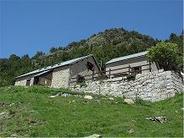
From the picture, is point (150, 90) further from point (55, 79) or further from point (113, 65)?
point (55, 79)

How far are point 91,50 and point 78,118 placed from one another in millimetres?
76024

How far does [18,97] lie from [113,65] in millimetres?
25371

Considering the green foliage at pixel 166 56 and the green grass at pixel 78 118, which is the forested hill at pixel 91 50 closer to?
the green foliage at pixel 166 56

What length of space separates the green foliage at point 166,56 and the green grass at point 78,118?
9.81 m

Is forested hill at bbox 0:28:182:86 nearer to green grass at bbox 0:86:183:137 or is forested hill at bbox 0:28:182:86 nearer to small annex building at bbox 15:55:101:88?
small annex building at bbox 15:55:101:88

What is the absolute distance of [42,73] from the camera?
5959cm

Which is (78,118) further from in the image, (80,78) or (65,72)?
(65,72)

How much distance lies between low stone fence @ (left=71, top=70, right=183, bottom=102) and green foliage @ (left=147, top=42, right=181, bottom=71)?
107 inches

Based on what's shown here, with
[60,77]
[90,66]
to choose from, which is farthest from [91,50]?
[60,77]

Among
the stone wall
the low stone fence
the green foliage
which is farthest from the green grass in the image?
the stone wall

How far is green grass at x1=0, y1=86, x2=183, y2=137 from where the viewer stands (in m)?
22.2

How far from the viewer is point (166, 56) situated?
43.0 m

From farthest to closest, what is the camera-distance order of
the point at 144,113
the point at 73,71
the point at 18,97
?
the point at 73,71 → the point at 18,97 → the point at 144,113

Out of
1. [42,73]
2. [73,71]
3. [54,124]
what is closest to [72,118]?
[54,124]
